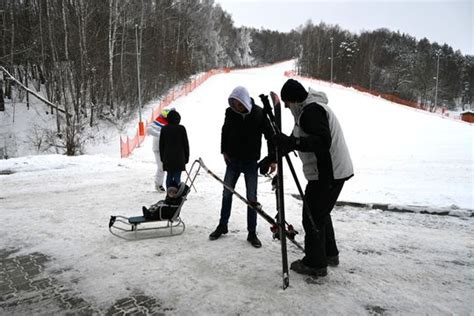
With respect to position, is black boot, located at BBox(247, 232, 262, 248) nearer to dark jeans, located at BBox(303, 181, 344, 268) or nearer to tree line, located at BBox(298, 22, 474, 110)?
dark jeans, located at BBox(303, 181, 344, 268)

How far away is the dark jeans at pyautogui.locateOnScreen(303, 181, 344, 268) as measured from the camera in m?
3.45

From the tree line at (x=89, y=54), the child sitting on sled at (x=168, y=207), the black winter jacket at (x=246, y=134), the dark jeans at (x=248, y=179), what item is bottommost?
the child sitting on sled at (x=168, y=207)

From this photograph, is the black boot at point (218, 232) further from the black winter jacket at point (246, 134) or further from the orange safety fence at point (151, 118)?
the orange safety fence at point (151, 118)

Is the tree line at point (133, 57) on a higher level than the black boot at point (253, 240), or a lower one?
higher

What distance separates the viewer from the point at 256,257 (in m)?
4.06

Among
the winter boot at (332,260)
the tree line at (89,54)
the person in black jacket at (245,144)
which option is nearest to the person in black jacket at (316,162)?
the winter boot at (332,260)

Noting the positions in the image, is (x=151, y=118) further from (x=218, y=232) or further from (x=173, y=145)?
(x=218, y=232)

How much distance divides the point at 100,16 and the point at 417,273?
28222mm

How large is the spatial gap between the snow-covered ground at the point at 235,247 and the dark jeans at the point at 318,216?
229 mm

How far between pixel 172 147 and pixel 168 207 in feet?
5.54

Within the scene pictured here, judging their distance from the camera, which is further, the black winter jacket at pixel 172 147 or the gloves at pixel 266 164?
the black winter jacket at pixel 172 147

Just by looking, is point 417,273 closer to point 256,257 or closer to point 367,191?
point 256,257

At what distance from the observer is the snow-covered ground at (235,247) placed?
3184 mm

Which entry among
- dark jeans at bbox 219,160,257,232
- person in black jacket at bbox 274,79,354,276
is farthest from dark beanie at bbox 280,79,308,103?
dark jeans at bbox 219,160,257,232
